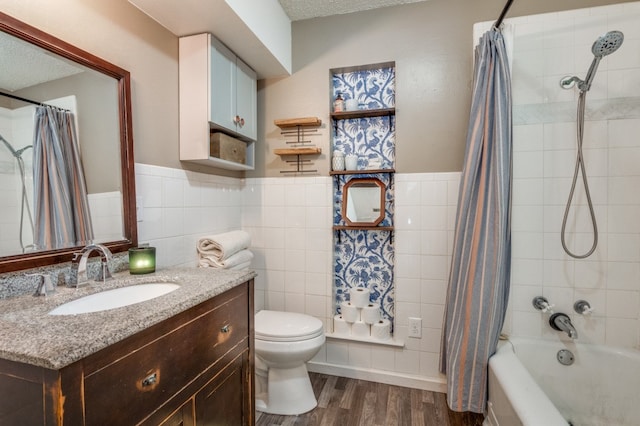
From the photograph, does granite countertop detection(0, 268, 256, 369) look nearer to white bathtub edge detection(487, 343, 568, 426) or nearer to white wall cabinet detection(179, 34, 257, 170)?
white wall cabinet detection(179, 34, 257, 170)

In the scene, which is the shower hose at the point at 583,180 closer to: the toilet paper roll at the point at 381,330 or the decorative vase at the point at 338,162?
the toilet paper roll at the point at 381,330

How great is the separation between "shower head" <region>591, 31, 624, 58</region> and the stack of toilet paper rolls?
1.73 m

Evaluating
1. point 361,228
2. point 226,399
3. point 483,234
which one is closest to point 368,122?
point 361,228

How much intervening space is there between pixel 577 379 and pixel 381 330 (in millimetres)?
1025

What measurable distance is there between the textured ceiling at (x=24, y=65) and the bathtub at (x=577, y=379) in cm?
210

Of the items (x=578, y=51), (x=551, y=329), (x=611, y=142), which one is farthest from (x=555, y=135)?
(x=551, y=329)

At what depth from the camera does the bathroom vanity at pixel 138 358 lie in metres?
0.64

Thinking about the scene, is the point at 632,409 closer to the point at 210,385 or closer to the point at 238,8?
the point at 210,385

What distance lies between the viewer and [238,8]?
148 cm

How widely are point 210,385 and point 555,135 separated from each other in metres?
2.07

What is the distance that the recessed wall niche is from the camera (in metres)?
2.07

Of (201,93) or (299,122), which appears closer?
(201,93)

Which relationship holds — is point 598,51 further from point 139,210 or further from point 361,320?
point 139,210

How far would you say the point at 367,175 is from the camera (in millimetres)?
2090
